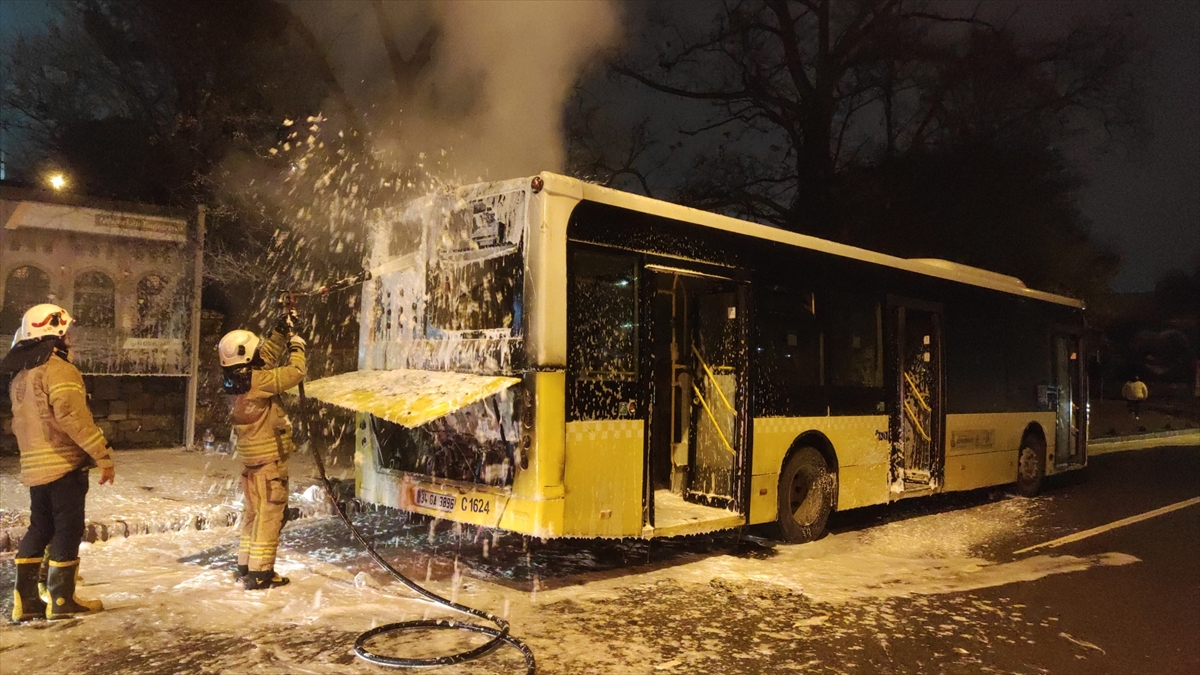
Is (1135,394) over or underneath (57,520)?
over

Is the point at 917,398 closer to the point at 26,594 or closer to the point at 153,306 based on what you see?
the point at 26,594

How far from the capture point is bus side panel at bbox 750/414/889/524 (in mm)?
7266

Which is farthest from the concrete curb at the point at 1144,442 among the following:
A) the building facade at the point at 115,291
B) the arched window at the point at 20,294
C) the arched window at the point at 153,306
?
the arched window at the point at 20,294

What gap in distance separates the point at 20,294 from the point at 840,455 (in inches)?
411

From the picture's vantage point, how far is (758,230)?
7.41 meters

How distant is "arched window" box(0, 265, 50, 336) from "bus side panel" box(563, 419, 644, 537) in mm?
8545

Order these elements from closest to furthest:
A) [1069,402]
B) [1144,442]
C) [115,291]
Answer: [115,291] < [1069,402] < [1144,442]

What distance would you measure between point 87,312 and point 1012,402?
12.9m

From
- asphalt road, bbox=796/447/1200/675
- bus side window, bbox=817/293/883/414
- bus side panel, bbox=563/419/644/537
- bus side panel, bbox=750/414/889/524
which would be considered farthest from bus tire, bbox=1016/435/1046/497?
bus side panel, bbox=563/419/644/537

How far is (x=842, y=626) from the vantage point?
5363 millimetres

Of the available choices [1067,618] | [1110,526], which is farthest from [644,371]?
[1110,526]

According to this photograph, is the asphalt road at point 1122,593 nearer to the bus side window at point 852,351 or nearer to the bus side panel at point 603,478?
the bus side window at point 852,351

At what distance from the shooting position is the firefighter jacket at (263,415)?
5.73m

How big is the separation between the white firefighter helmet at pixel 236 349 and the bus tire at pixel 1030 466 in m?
10.6
